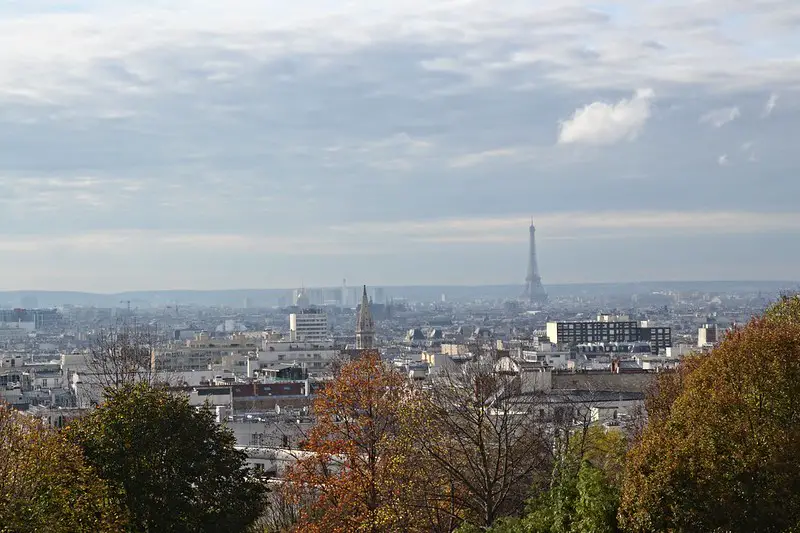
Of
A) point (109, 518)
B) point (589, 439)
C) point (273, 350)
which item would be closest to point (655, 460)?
point (109, 518)

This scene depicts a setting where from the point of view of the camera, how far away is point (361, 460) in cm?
2784

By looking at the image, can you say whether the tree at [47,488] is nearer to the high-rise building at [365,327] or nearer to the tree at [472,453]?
the tree at [472,453]

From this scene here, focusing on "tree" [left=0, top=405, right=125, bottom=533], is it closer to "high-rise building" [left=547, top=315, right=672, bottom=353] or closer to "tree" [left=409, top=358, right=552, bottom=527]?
"tree" [left=409, top=358, right=552, bottom=527]

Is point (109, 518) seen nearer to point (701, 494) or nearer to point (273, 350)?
point (701, 494)

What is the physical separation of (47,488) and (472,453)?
8889 mm

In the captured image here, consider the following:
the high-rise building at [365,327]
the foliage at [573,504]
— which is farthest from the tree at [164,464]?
the high-rise building at [365,327]

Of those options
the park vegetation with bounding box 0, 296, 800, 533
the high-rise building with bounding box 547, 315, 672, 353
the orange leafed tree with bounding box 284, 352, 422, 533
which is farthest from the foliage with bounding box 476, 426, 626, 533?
the high-rise building with bounding box 547, 315, 672, 353

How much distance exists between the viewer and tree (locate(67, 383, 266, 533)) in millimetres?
24406

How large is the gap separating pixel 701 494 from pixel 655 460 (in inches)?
33.2

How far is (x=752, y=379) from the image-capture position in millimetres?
21516

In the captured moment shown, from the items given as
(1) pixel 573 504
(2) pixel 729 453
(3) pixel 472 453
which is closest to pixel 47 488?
(1) pixel 573 504

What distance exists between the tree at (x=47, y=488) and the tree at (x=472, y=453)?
6185 mm

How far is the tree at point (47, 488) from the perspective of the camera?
20.6 m

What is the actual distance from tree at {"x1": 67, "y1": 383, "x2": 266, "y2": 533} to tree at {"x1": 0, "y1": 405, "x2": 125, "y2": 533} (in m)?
1.46
